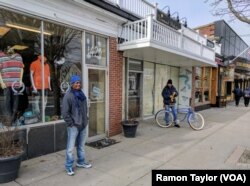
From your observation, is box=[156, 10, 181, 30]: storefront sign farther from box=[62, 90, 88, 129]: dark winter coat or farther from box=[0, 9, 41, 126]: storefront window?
box=[62, 90, 88, 129]: dark winter coat

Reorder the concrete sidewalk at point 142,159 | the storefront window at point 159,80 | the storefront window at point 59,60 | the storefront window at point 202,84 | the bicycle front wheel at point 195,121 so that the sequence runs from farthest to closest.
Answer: the storefront window at point 202,84 < the storefront window at point 159,80 < the bicycle front wheel at point 195,121 < the storefront window at point 59,60 < the concrete sidewalk at point 142,159

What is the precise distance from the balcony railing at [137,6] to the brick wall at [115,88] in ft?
4.04

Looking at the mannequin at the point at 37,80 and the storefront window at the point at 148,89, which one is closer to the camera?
the mannequin at the point at 37,80

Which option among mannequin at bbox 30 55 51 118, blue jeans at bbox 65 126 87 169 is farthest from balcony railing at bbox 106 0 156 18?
blue jeans at bbox 65 126 87 169

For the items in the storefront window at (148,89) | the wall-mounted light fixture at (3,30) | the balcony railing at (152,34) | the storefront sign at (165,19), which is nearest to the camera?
the wall-mounted light fixture at (3,30)

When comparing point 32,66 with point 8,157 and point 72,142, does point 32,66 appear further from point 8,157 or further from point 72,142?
point 8,157

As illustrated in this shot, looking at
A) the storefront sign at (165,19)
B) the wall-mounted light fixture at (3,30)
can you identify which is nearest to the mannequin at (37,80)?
the wall-mounted light fixture at (3,30)

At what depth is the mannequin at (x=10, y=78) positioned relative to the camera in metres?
4.86

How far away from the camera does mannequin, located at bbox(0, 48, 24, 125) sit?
4.86 metres

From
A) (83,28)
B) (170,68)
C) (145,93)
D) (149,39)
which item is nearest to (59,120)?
(83,28)

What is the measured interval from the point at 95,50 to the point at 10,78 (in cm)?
265

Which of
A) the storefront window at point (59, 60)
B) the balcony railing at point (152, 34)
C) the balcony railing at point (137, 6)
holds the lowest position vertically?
the storefront window at point (59, 60)

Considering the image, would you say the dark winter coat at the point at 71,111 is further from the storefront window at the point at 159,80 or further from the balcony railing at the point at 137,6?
the storefront window at the point at 159,80

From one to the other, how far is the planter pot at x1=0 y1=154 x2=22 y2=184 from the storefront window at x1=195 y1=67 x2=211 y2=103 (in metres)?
12.6
